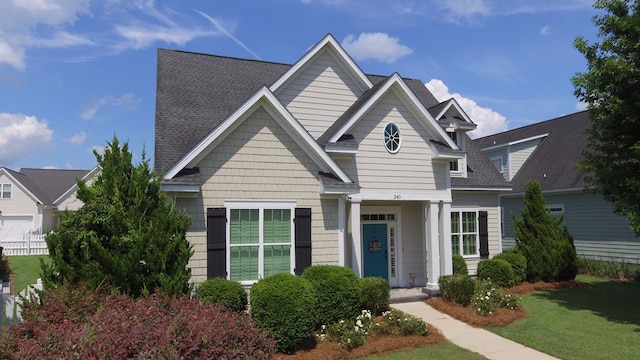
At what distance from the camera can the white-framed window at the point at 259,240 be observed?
36.5ft

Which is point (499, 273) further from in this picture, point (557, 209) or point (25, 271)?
point (25, 271)

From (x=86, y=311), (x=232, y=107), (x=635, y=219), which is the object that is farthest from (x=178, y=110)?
(x=635, y=219)

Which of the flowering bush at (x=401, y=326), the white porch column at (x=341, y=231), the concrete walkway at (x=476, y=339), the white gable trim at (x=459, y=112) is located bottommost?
the concrete walkway at (x=476, y=339)

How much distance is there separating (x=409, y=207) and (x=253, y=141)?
6.62 metres

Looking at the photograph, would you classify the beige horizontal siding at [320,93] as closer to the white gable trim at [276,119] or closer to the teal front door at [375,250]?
the white gable trim at [276,119]

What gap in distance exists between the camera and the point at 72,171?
48688 mm

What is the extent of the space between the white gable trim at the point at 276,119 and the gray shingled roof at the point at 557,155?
49.0ft

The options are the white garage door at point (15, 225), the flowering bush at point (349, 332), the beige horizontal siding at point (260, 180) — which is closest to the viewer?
the flowering bush at point (349, 332)

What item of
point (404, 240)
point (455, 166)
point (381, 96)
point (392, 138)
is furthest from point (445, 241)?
point (381, 96)

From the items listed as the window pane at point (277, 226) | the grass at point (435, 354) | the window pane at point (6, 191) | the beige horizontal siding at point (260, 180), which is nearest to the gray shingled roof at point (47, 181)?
the window pane at point (6, 191)

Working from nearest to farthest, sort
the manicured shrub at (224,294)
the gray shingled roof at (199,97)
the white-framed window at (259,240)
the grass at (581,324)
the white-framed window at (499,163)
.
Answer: the grass at (581,324) < the manicured shrub at (224,294) < the white-framed window at (259,240) < the gray shingled roof at (199,97) < the white-framed window at (499,163)

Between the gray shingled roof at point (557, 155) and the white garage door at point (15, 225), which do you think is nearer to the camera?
the gray shingled roof at point (557, 155)

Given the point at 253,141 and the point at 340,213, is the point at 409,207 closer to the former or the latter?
the point at 340,213

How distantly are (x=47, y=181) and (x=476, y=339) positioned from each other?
47.2 meters
